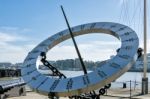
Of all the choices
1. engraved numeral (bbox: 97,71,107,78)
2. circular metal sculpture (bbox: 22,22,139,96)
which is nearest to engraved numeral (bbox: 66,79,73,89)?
circular metal sculpture (bbox: 22,22,139,96)

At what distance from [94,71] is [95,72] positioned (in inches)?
2.7

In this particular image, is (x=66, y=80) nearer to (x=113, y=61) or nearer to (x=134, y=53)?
(x=113, y=61)

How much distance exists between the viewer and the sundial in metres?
8.14

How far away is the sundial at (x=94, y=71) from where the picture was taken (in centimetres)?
814

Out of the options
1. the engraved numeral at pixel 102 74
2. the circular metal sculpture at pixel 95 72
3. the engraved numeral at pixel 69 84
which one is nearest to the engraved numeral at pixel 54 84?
the circular metal sculpture at pixel 95 72

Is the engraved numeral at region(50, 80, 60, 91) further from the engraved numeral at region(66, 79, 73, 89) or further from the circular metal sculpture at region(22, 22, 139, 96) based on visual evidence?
the engraved numeral at region(66, 79, 73, 89)

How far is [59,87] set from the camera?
841cm

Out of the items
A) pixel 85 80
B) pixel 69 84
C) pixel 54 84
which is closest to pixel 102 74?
pixel 85 80

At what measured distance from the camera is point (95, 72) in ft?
27.8

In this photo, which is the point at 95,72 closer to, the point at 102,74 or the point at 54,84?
the point at 102,74

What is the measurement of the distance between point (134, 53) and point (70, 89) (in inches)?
72.8

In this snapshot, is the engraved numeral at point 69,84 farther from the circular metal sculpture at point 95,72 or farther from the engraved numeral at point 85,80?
the engraved numeral at point 85,80

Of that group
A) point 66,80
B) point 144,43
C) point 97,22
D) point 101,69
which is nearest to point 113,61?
point 101,69

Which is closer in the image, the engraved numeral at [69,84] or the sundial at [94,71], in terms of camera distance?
the sundial at [94,71]
